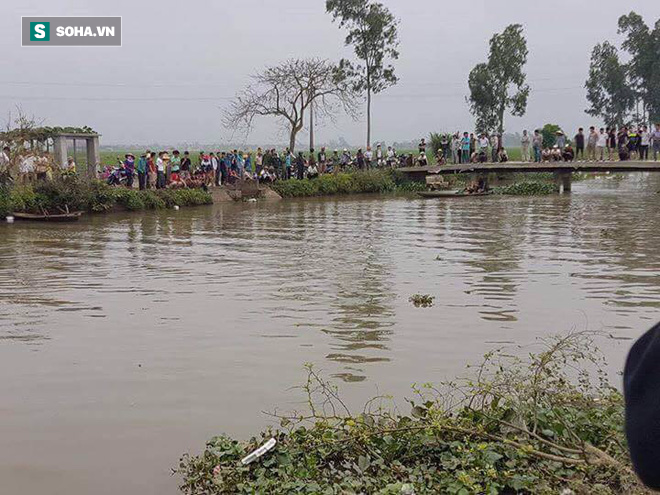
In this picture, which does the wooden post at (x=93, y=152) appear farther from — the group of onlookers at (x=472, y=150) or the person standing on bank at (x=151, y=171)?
the group of onlookers at (x=472, y=150)

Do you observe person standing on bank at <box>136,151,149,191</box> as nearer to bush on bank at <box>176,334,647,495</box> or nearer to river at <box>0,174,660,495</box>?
river at <box>0,174,660,495</box>

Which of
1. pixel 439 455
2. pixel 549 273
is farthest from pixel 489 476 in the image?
pixel 549 273

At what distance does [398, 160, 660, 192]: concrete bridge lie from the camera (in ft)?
103

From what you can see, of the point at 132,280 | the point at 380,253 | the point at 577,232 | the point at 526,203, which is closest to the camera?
the point at 132,280

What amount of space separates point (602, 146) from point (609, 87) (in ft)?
96.9

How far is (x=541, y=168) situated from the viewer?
35469 mm

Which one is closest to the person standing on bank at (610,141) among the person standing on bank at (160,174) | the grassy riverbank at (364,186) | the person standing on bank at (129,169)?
the grassy riverbank at (364,186)

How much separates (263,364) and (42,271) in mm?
8050

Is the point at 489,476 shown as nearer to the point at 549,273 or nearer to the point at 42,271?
the point at 549,273

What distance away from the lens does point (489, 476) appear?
4.95 metres

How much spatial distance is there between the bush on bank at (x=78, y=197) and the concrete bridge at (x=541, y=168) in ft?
46.0

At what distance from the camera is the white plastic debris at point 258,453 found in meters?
5.46

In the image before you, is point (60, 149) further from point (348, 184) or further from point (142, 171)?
point (348, 184)

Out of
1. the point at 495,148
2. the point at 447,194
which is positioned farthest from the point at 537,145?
the point at 447,194
